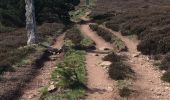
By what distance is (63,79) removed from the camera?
18.1 metres

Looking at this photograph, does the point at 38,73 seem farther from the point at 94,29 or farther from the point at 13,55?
the point at 94,29

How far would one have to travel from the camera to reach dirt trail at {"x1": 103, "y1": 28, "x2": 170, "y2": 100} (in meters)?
17.4

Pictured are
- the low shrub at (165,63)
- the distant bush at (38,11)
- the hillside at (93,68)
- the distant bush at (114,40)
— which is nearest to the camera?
the hillside at (93,68)

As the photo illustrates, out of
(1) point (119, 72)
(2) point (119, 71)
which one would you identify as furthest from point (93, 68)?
(1) point (119, 72)

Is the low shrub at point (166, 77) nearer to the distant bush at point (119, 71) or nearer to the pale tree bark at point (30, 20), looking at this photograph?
the distant bush at point (119, 71)

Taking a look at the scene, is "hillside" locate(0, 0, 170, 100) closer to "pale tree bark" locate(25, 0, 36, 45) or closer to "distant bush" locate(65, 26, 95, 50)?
"distant bush" locate(65, 26, 95, 50)

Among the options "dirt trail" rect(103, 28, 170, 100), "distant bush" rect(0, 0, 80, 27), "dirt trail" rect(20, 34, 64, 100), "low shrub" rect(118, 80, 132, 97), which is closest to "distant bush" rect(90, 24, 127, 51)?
"dirt trail" rect(103, 28, 170, 100)

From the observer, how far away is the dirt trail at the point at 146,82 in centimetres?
1738

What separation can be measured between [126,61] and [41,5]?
35558mm

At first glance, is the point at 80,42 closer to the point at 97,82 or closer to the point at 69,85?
the point at 97,82

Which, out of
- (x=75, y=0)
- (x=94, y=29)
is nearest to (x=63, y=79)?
(x=94, y=29)

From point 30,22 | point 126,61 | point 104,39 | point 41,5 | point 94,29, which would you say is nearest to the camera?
point 126,61

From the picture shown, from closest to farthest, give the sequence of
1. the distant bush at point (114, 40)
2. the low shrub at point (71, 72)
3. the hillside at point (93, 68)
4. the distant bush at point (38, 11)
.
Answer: the hillside at point (93, 68) → the low shrub at point (71, 72) → the distant bush at point (114, 40) → the distant bush at point (38, 11)

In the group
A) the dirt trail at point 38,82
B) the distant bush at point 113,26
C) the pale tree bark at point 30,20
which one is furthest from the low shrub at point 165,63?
the distant bush at point 113,26
